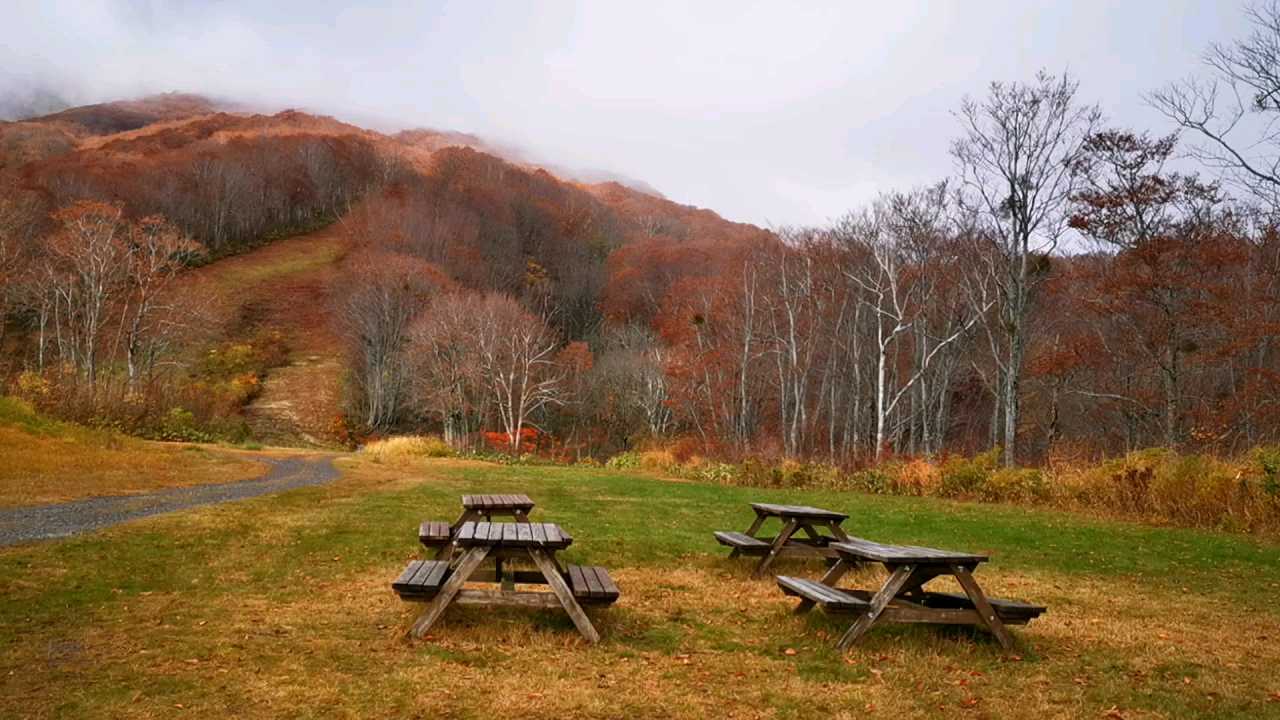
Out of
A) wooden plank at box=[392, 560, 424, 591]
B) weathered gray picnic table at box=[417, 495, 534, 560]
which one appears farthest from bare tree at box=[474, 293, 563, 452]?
wooden plank at box=[392, 560, 424, 591]

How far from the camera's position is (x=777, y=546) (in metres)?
8.89

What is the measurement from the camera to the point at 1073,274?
A: 30.5m

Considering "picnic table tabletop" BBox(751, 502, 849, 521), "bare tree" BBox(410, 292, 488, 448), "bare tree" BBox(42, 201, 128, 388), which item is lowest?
"picnic table tabletop" BBox(751, 502, 849, 521)

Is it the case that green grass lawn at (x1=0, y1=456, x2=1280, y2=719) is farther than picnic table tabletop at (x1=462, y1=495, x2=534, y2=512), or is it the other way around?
picnic table tabletop at (x1=462, y1=495, x2=534, y2=512)

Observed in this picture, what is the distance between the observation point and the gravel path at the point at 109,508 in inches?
380

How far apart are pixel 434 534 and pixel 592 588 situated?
209 centimetres

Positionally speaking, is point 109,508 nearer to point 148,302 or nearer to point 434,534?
point 434,534

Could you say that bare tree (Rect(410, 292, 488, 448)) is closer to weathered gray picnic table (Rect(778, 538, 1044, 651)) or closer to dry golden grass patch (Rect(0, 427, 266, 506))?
dry golden grass patch (Rect(0, 427, 266, 506))

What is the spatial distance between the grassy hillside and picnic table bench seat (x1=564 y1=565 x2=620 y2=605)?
397 inches

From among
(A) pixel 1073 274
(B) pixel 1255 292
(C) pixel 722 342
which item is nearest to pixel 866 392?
(C) pixel 722 342

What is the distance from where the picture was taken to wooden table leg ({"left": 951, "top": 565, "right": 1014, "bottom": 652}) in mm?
5836

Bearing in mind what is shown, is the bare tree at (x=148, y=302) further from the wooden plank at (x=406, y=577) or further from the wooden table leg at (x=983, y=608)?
the wooden table leg at (x=983, y=608)

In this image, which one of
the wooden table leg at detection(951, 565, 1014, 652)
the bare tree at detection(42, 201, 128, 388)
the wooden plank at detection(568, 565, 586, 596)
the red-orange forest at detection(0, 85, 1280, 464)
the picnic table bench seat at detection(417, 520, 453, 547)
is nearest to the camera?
the wooden table leg at detection(951, 565, 1014, 652)

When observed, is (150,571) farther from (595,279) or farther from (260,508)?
(595,279)
